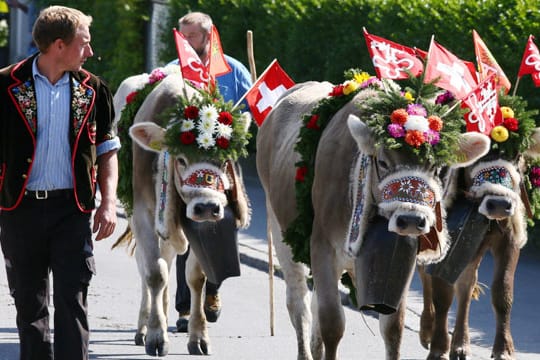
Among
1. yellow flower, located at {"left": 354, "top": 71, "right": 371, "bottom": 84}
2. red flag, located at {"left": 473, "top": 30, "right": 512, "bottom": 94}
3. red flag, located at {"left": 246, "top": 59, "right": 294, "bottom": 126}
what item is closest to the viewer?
yellow flower, located at {"left": 354, "top": 71, "right": 371, "bottom": 84}

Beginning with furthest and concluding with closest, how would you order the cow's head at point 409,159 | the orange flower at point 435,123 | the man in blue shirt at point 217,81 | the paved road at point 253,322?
the man in blue shirt at point 217,81, the paved road at point 253,322, the orange flower at point 435,123, the cow's head at point 409,159

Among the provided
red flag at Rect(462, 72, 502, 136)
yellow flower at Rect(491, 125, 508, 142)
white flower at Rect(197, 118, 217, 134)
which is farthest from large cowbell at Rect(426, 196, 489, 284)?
white flower at Rect(197, 118, 217, 134)

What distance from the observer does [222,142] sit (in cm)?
821

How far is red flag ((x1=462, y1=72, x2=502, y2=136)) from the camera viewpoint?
7.41 metres

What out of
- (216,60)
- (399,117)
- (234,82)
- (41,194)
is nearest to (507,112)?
(399,117)

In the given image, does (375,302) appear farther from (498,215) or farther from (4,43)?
(4,43)

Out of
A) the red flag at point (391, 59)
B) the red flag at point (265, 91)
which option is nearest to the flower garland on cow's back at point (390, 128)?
the red flag at point (391, 59)

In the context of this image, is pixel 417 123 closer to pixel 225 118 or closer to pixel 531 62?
pixel 225 118

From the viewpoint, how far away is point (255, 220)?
15.7 meters

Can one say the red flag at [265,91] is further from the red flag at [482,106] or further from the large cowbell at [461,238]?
the red flag at [482,106]

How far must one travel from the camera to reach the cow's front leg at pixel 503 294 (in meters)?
8.21

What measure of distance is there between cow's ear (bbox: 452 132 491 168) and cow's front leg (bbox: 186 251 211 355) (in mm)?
2658

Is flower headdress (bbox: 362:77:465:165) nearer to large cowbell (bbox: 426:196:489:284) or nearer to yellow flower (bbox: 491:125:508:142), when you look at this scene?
yellow flower (bbox: 491:125:508:142)

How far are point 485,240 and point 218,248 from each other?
5.55 ft
